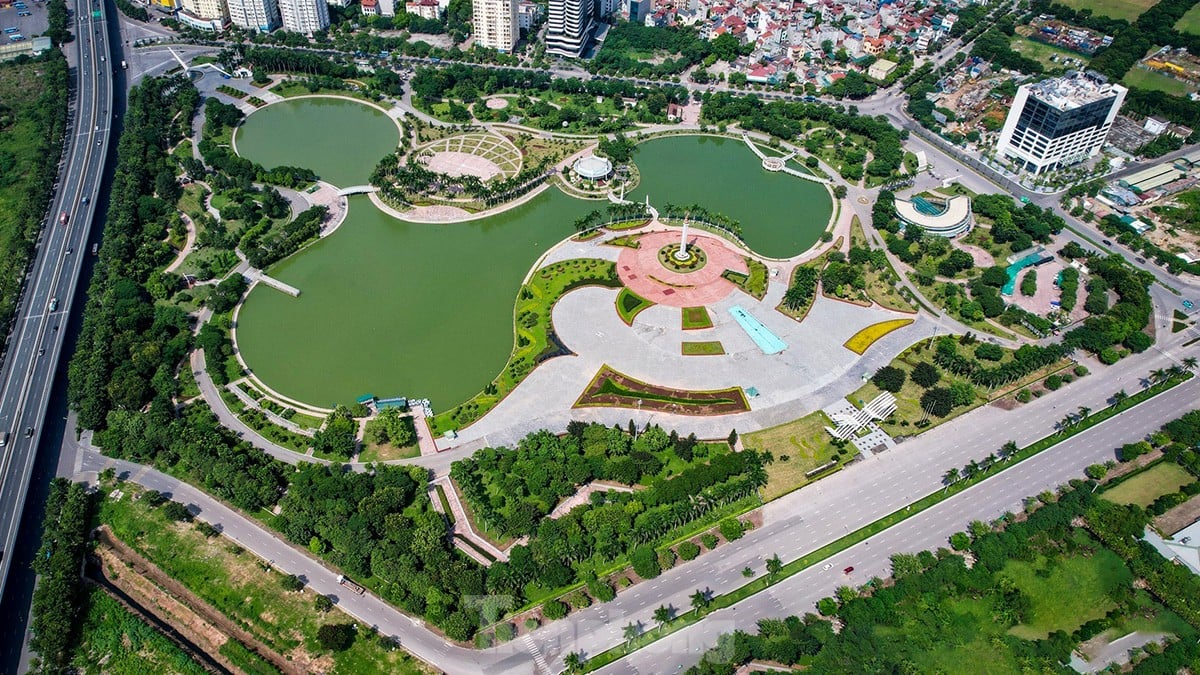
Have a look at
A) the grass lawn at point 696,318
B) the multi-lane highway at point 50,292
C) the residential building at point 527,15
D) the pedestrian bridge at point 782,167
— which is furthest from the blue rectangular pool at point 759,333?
the residential building at point 527,15

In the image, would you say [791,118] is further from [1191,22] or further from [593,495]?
[1191,22]

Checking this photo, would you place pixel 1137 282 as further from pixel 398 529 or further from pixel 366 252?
pixel 366 252

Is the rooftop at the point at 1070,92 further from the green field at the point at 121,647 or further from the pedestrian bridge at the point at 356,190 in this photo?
the green field at the point at 121,647

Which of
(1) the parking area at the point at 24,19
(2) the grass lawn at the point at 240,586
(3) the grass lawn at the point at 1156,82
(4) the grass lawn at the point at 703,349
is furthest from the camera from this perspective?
(1) the parking area at the point at 24,19

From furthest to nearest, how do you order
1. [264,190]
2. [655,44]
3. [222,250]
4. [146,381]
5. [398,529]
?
[655,44]
[264,190]
[222,250]
[146,381]
[398,529]

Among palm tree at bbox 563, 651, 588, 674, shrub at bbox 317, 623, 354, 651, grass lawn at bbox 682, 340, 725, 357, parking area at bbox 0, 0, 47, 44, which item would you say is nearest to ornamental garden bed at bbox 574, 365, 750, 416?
grass lawn at bbox 682, 340, 725, 357

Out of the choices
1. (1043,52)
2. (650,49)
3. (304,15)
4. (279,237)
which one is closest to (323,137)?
(279,237)

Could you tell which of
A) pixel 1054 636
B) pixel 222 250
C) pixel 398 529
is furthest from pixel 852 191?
pixel 222 250

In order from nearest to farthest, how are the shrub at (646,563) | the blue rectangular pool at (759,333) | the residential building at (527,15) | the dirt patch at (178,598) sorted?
the dirt patch at (178,598) → the shrub at (646,563) → the blue rectangular pool at (759,333) → the residential building at (527,15)
